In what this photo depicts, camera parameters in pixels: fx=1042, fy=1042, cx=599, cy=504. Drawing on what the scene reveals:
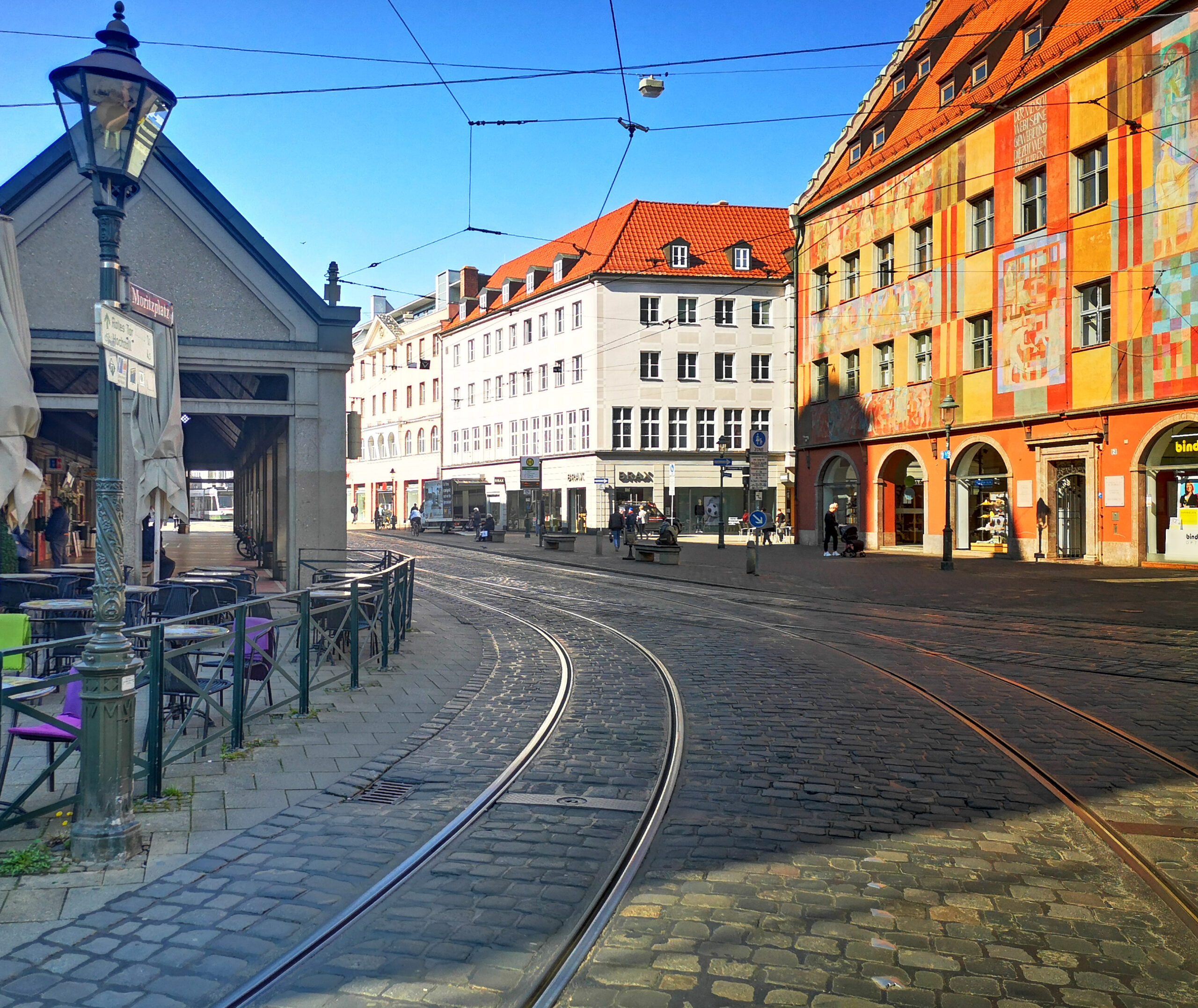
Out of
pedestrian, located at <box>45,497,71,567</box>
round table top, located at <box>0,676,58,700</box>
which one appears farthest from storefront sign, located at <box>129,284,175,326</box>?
pedestrian, located at <box>45,497,71,567</box>

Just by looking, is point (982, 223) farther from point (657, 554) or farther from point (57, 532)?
point (57, 532)

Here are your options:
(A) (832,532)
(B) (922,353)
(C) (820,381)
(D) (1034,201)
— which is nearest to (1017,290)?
(D) (1034,201)

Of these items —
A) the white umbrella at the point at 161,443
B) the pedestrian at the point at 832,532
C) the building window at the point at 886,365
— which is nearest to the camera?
the white umbrella at the point at 161,443

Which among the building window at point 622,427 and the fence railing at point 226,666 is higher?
the building window at point 622,427

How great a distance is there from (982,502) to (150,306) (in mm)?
28381

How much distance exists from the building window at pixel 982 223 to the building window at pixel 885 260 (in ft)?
12.5

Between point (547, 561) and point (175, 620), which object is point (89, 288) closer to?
point (175, 620)

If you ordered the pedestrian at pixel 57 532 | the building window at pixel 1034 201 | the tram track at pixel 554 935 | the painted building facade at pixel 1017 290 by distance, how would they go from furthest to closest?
the building window at pixel 1034 201 → the painted building facade at pixel 1017 290 → the pedestrian at pixel 57 532 → the tram track at pixel 554 935

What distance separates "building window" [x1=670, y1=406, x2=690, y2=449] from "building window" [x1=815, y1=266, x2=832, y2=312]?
57.9ft

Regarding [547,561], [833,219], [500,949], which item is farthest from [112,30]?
[833,219]

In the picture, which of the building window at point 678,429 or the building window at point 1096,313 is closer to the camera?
the building window at point 1096,313

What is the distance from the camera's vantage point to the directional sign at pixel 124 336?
508cm

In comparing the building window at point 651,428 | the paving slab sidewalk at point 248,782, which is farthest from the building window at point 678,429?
the paving slab sidewalk at point 248,782

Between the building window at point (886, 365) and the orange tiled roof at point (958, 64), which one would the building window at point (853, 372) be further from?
the orange tiled roof at point (958, 64)
